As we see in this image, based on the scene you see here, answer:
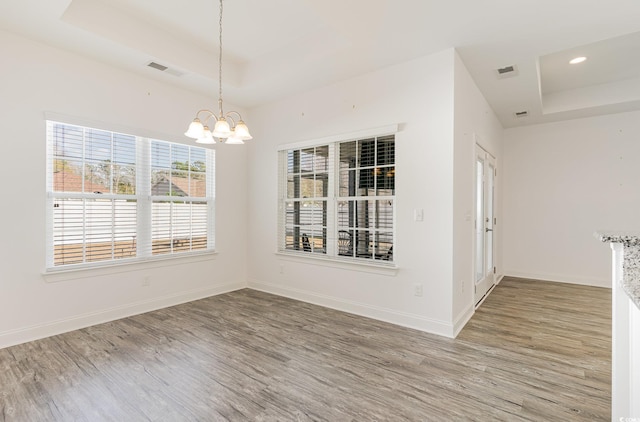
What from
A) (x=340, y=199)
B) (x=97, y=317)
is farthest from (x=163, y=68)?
(x=97, y=317)

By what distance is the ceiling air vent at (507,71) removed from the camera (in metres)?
3.59

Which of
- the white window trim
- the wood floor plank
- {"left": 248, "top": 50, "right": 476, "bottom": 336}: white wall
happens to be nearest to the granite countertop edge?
the wood floor plank

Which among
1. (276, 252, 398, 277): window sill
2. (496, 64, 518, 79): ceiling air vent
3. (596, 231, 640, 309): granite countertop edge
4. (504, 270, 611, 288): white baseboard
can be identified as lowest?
(504, 270, 611, 288): white baseboard

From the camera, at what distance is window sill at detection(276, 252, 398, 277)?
3.67 metres

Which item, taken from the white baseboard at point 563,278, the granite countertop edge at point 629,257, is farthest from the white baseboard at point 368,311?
the white baseboard at point 563,278

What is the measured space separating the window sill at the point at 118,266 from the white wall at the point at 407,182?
1528mm

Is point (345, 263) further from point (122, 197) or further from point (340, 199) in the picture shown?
point (122, 197)

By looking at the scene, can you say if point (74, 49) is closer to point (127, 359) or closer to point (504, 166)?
point (127, 359)

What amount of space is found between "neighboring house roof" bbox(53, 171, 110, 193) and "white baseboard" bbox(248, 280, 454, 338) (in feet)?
8.65

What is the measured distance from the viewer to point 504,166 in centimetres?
617

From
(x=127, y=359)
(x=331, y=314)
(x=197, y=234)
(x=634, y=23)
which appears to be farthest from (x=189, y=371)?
(x=634, y=23)

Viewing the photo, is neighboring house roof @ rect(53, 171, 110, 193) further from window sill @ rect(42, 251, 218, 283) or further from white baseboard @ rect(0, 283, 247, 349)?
white baseboard @ rect(0, 283, 247, 349)

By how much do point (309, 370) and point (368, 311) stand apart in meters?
1.42

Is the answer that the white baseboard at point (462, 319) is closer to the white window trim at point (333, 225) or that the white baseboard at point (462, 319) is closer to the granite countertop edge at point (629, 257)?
the white window trim at point (333, 225)
